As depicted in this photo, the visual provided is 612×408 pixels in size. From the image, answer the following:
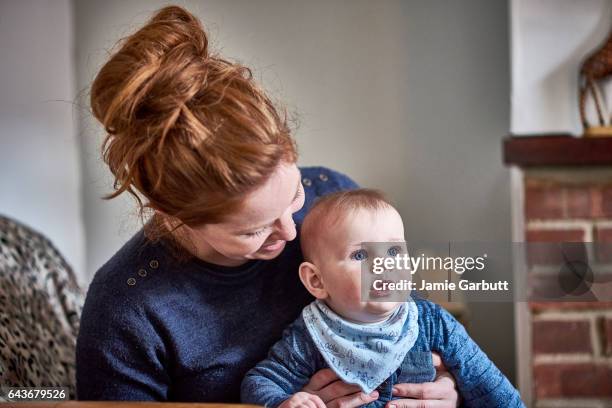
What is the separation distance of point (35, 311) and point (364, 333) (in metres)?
0.68

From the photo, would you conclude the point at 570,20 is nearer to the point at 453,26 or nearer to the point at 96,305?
the point at 453,26

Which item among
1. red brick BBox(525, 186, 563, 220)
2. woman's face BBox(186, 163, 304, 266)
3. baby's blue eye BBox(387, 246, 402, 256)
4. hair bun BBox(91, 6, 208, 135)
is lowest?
red brick BBox(525, 186, 563, 220)

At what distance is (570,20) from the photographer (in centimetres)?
104

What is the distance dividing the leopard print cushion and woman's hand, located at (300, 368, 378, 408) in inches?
19.0

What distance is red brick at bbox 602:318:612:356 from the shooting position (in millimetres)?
869

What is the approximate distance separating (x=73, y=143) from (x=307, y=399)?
2.05ft

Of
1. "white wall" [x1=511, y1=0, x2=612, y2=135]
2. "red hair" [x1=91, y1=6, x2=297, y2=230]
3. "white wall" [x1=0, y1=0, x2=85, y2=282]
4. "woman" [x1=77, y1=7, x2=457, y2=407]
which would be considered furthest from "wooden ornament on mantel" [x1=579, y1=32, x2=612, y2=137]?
"white wall" [x1=0, y1=0, x2=85, y2=282]

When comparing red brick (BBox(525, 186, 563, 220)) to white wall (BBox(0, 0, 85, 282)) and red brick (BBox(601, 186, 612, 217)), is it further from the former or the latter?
white wall (BBox(0, 0, 85, 282))

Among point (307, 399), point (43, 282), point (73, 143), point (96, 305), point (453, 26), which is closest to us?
point (307, 399)

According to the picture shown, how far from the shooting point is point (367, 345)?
81 cm

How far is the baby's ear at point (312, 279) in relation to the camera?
2.71 ft

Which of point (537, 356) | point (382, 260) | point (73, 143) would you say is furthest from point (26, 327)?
point (537, 356)

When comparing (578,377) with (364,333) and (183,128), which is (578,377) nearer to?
(364,333)

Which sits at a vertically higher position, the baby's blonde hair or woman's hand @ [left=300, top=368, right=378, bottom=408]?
the baby's blonde hair
